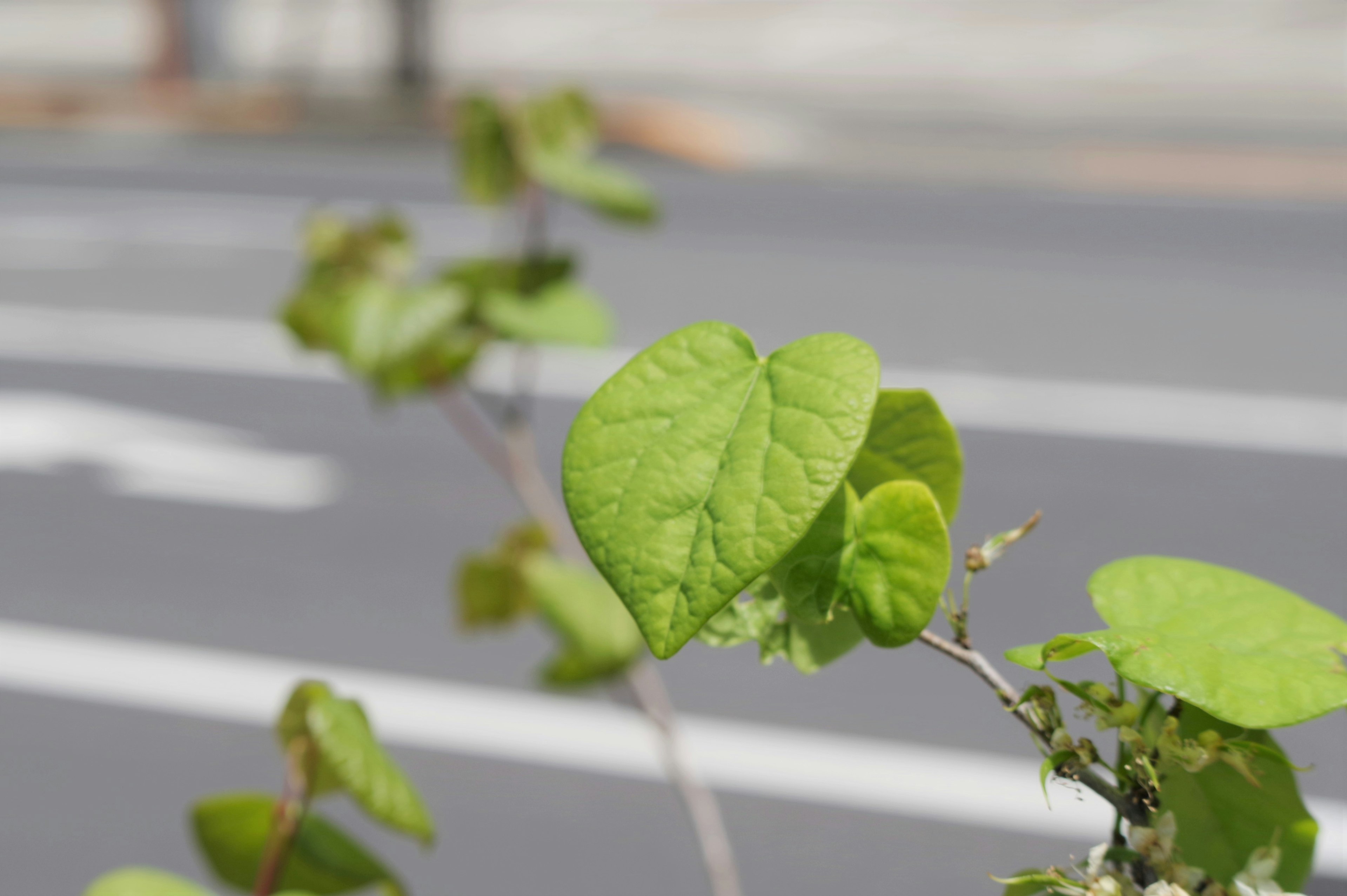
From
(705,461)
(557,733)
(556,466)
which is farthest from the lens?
(556,466)

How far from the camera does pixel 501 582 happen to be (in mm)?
781

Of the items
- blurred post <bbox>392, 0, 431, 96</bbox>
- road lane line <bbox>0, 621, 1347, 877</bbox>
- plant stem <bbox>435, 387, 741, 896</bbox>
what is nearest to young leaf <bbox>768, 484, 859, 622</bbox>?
plant stem <bbox>435, 387, 741, 896</bbox>

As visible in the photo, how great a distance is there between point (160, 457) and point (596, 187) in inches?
123

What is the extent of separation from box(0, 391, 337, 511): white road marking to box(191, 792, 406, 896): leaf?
284cm

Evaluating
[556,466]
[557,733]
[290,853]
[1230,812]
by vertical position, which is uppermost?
[1230,812]

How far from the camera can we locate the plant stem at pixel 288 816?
0.39 meters

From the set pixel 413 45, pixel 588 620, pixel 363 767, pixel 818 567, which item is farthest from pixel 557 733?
pixel 413 45

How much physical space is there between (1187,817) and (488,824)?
175 cm

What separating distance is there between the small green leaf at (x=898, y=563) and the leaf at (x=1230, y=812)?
8 centimetres

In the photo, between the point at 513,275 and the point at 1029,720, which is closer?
A: the point at 1029,720

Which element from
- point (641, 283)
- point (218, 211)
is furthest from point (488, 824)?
point (218, 211)

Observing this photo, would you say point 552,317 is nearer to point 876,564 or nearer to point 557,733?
point 876,564

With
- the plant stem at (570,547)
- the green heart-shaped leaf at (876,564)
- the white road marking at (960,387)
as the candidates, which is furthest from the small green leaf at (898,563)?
the white road marking at (960,387)

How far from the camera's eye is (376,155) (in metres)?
7.14
